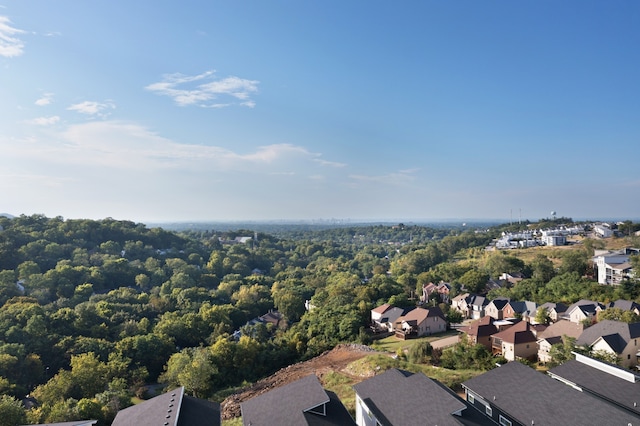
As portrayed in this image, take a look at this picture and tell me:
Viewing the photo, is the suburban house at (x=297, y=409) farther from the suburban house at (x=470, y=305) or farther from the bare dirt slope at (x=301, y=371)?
the suburban house at (x=470, y=305)

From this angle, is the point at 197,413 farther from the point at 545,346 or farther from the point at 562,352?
the point at 545,346

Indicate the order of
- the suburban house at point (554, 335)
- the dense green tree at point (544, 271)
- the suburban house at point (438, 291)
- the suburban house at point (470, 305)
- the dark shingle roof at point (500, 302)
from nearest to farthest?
the suburban house at point (554, 335)
the dark shingle roof at point (500, 302)
the suburban house at point (470, 305)
the dense green tree at point (544, 271)
the suburban house at point (438, 291)

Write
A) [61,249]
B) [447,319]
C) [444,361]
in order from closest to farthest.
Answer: [444,361]
[447,319]
[61,249]

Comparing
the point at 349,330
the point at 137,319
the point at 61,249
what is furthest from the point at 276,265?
the point at 349,330

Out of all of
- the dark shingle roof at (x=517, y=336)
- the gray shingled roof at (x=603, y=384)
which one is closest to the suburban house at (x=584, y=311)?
the dark shingle roof at (x=517, y=336)

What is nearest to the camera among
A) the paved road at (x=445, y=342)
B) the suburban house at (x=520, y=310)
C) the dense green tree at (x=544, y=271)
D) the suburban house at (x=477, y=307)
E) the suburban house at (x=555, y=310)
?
the paved road at (x=445, y=342)

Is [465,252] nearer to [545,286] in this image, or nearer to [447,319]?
[545,286]

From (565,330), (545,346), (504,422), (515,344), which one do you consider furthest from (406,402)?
(565,330)
